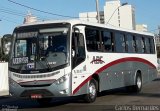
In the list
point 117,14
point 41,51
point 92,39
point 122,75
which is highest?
point 117,14

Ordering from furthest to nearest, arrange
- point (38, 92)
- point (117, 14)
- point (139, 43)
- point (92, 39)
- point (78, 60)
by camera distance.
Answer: point (117, 14) → point (139, 43) → point (92, 39) → point (78, 60) → point (38, 92)

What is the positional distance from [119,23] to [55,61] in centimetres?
6394

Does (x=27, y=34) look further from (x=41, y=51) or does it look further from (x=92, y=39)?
(x=92, y=39)

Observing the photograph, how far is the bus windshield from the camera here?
556 inches

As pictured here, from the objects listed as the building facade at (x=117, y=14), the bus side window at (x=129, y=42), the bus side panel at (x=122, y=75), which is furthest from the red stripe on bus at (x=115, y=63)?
the building facade at (x=117, y=14)

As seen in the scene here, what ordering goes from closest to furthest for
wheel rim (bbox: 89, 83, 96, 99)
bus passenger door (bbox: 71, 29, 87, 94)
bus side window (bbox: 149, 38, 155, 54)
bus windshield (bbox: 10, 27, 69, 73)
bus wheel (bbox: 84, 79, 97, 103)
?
bus windshield (bbox: 10, 27, 69, 73) → bus passenger door (bbox: 71, 29, 87, 94) → bus wheel (bbox: 84, 79, 97, 103) → wheel rim (bbox: 89, 83, 96, 99) → bus side window (bbox: 149, 38, 155, 54)

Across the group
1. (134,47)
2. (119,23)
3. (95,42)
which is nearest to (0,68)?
(134,47)

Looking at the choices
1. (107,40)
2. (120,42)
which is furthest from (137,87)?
(107,40)

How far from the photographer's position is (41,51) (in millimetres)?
14391

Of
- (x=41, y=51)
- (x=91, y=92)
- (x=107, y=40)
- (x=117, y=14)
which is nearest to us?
(x=41, y=51)

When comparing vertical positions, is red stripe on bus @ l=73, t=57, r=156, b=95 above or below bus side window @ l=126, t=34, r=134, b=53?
below

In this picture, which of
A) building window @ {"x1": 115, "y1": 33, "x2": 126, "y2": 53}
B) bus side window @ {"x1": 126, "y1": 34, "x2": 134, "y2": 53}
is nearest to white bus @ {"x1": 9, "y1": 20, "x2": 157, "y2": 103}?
building window @ {"x1": 115, "y1": 33, "x2": 126, "y2": 53}

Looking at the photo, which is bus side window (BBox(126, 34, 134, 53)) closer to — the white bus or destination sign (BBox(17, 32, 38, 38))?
the white bus

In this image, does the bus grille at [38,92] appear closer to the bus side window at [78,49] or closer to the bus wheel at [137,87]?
the bus side window at [78,49]
